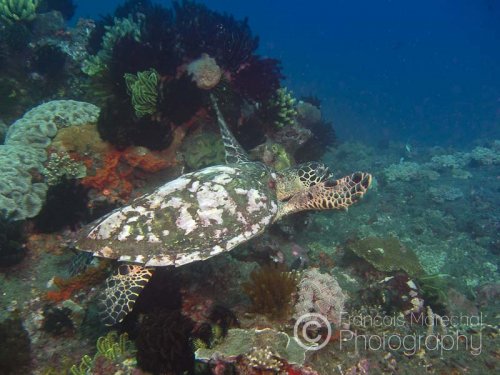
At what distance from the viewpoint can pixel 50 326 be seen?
4641 millimetres

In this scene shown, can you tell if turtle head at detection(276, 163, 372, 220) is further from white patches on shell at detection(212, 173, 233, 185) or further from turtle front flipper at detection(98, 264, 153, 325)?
turtle front flipper at detection(98, 264, 153, 325)

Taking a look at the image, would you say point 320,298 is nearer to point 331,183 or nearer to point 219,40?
point 331,183

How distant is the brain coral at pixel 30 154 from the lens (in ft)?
19.6

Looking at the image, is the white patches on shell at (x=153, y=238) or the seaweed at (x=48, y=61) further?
the seaweed at (x=48, y=61)

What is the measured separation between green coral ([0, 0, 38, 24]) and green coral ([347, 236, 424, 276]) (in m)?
12.3

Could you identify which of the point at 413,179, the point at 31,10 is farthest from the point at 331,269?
the point at 31,10

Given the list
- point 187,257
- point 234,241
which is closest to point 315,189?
point 234,241

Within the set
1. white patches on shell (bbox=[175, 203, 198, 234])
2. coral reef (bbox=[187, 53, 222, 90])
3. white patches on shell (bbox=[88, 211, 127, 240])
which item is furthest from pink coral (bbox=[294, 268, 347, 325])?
coral reef (bbox=[187, 53, 222, 90])

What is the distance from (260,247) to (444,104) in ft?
224

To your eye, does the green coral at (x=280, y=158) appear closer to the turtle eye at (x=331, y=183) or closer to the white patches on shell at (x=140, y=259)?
the turtle eye at (x=331, y=183)

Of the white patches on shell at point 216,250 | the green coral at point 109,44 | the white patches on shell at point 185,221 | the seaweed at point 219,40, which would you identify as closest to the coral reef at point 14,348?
the white patches on shell at point 185,221

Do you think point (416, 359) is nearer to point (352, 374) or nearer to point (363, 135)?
point (352, 374)

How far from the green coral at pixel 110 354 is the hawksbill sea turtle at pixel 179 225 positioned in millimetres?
251

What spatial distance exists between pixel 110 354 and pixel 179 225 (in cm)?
182
